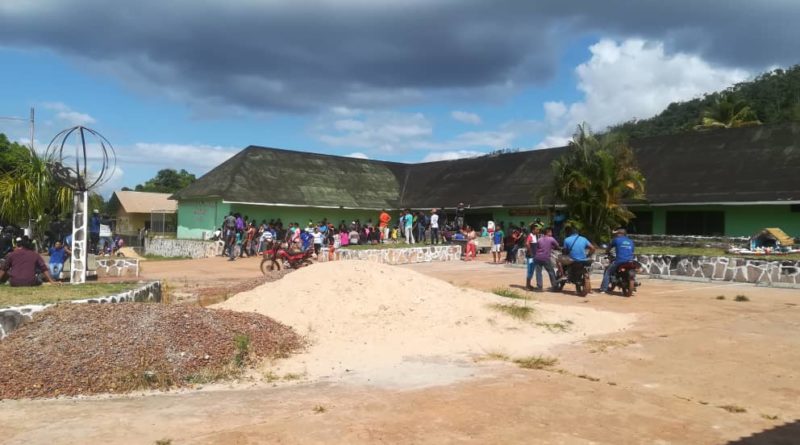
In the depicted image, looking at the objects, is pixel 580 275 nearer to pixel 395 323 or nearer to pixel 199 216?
pixel 395 323

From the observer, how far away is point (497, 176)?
34.2 meters

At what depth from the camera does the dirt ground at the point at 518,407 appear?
503 cm

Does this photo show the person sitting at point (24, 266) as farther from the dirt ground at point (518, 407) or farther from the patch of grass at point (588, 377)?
the patch of grass at point (588, 377)

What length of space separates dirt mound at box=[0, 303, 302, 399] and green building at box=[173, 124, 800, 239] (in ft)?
56.5

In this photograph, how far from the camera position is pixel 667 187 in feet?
84.7

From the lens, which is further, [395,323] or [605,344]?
[395,323]

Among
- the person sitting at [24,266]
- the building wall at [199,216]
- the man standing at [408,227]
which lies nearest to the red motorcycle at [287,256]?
the person sitting at [24,266]

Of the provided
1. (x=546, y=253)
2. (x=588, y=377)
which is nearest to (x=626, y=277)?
(x=546, y=253)

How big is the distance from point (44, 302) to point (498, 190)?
25895 millimetres

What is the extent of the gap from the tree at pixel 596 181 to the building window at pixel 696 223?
13.6 feet

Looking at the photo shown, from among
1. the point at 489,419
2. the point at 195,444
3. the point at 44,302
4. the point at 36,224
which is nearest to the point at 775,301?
the point at 489,419

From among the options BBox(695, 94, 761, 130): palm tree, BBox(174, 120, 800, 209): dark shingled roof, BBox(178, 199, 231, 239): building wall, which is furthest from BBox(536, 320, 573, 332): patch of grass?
BBox(695, 94, 761, 130): palm tree

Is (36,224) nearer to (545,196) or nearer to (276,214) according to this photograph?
(276,214)

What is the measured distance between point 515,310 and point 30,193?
705 inches
